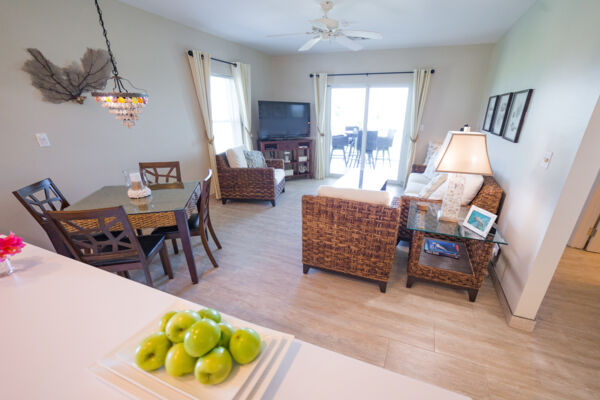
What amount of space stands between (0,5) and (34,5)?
0.74 ft

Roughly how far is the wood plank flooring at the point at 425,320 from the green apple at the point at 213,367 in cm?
132

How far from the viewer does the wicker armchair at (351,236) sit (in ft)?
6.04

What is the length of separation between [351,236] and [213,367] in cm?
160

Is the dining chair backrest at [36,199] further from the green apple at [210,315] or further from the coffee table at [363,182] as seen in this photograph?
the coffee table at [363,182]

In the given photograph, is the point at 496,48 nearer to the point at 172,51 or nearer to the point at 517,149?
the point at 517,149

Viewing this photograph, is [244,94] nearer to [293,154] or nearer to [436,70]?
[293,154]

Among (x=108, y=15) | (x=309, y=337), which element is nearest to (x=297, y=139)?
(x=108, y=15)

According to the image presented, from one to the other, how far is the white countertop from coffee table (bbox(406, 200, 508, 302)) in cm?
153

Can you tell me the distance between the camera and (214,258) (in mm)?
2471

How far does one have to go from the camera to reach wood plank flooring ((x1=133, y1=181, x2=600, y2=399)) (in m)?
1.45

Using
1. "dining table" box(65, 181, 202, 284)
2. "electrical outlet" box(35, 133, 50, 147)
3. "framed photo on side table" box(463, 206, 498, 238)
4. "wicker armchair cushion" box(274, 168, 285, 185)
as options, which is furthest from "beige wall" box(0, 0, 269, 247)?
"framed photo on side table" box(463, 206, 498, 238)

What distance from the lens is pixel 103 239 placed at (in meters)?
1.97

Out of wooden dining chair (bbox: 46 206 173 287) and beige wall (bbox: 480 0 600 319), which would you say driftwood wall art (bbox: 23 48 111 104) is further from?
beige wall (bbox: 480 0 600 319)

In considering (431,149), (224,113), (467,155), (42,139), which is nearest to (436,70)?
(431,149)
